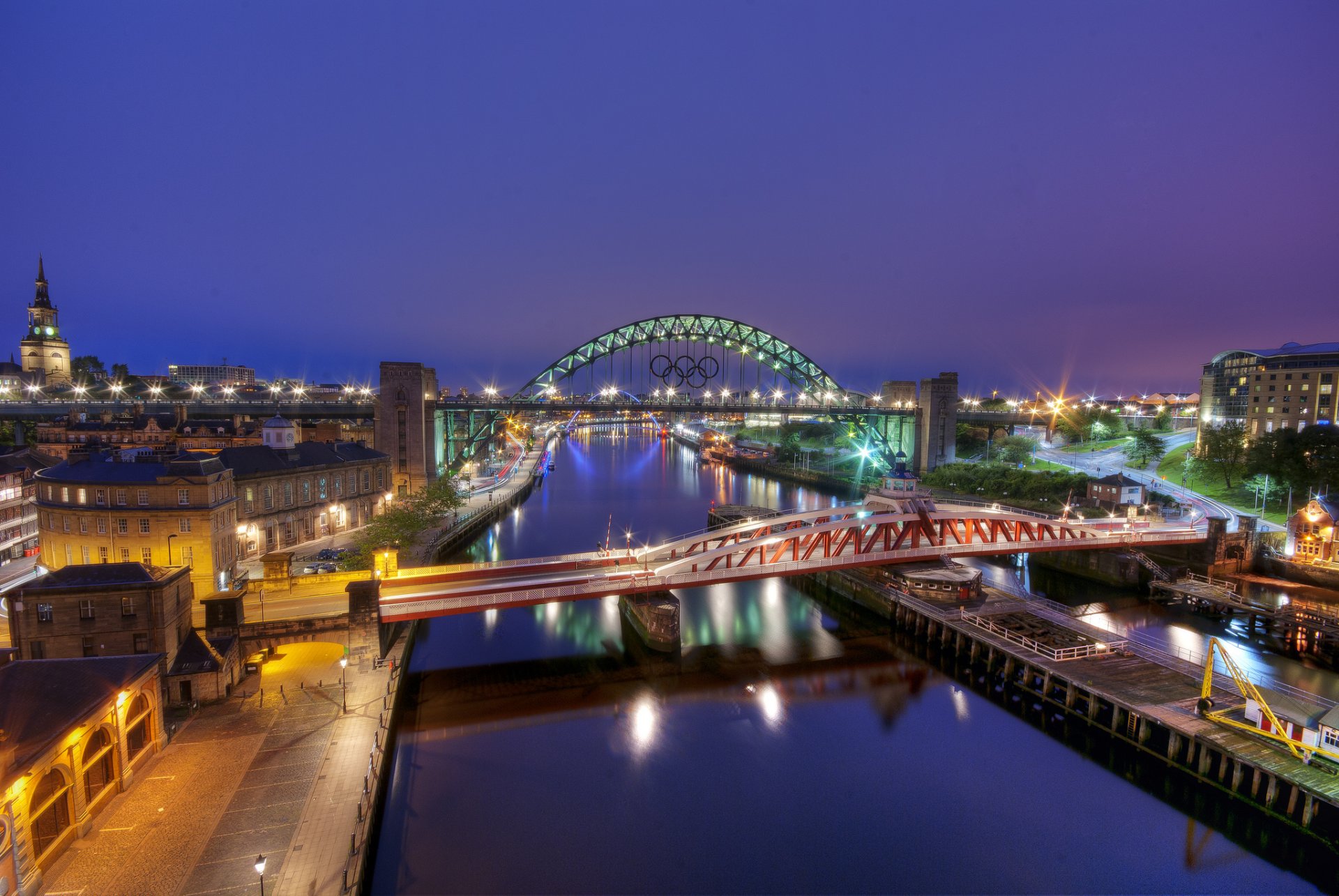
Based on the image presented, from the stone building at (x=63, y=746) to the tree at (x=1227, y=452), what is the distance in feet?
150

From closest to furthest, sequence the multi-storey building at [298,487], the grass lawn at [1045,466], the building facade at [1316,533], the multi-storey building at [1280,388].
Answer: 1. the building facade at [1316,533]
2. the multi-storey building at [298,487]
3. the multi-storey building at [1280,388]
4. the grass lawn at [1045,466]

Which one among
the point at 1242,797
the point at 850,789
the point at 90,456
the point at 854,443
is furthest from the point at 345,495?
the point at 854,443

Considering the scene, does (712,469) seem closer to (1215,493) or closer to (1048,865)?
(1215,493)

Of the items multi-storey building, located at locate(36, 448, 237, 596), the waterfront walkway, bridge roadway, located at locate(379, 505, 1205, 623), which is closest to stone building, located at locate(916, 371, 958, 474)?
bridge roadway, located at locate(379, 505, 1205, 623)

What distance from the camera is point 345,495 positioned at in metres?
31.2

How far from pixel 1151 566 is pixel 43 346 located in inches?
3939

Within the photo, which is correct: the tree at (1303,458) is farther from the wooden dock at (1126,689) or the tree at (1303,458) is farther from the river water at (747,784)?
the wooden dock at (1126,689)

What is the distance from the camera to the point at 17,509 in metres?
25.4

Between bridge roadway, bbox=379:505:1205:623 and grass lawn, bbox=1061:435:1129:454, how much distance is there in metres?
35.0

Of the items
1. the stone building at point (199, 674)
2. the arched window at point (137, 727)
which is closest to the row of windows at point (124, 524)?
the stone building at point (199, 674)

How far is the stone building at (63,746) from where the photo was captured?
8.35m

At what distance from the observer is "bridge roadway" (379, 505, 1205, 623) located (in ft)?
56.5

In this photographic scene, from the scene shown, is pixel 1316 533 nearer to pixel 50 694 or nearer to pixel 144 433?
pixel 50 694

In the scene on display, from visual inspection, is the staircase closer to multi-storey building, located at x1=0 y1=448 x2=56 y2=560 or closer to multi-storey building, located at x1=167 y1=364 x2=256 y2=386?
multi-storey building, located at x1=0 y1=448 x2=56 y2=560
